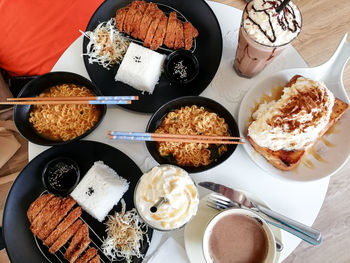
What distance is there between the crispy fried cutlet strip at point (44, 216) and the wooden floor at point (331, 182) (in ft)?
5.96

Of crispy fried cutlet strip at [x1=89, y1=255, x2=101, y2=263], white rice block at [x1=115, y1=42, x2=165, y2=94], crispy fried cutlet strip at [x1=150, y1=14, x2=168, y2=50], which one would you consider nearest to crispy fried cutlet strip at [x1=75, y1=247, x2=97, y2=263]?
crispy fried cutlet strip at [x1=89, y1=255, x2=101, y2=263]

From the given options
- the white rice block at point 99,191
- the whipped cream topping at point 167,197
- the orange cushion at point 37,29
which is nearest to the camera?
the whipped cream topping at point 167,197

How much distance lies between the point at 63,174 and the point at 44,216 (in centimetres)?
25

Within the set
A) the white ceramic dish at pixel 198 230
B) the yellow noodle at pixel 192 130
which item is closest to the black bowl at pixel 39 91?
the yellow noodle at pixel 192 130

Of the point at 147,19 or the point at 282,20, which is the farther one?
the point at 147,19

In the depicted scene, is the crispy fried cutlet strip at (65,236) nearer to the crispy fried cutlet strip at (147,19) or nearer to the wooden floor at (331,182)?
the crispy fried cutlet strip at (147,19)

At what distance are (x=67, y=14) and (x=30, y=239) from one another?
1565 mm

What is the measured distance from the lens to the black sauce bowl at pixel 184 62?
1748 mm

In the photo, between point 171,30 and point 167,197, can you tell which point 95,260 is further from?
point 171,30

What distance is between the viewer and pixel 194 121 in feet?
5.53

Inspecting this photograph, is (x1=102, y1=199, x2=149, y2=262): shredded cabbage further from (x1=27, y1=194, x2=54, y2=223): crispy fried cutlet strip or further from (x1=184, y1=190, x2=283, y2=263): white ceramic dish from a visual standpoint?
(x1=27, y1=194, x2=54, y2=223): crispy fried cutlet strip

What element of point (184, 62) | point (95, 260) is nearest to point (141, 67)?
point (184, 62)

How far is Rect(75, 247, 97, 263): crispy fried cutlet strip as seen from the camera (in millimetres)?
1604

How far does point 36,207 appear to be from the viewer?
1.64 meters
